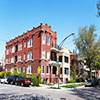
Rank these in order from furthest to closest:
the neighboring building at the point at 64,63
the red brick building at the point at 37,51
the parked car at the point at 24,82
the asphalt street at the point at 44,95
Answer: the neighboring building at the point at 64,63, the red brick building at the point at 37,51, the parked car at the point at 24,82, the asphalt street at the point at 44,95

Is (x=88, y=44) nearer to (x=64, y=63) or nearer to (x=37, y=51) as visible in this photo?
(x=64, y=63)

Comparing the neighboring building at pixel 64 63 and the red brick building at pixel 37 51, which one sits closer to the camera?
the red brick building at pixel 37 51

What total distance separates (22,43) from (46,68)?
35.8 feet

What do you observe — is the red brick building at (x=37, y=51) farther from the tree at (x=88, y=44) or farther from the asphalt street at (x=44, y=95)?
the asphalt street at (x=44, y=95)

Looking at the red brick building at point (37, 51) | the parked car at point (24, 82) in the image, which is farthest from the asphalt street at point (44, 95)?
the red brick building at point (37, 51)

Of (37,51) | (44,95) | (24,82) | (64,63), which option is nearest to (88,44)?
(64,63)

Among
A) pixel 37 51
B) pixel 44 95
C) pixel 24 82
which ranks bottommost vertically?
pixel 44 95

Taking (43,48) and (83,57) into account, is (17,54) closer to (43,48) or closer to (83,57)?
(43,48)

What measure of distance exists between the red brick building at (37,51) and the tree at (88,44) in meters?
6.41

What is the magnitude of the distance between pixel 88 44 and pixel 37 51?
1183cm

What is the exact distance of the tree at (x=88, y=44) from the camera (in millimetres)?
29750

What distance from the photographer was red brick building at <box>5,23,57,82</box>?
29484 millimetres

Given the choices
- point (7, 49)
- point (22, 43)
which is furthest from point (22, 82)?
point (7, 49)

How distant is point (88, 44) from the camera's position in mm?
30219
